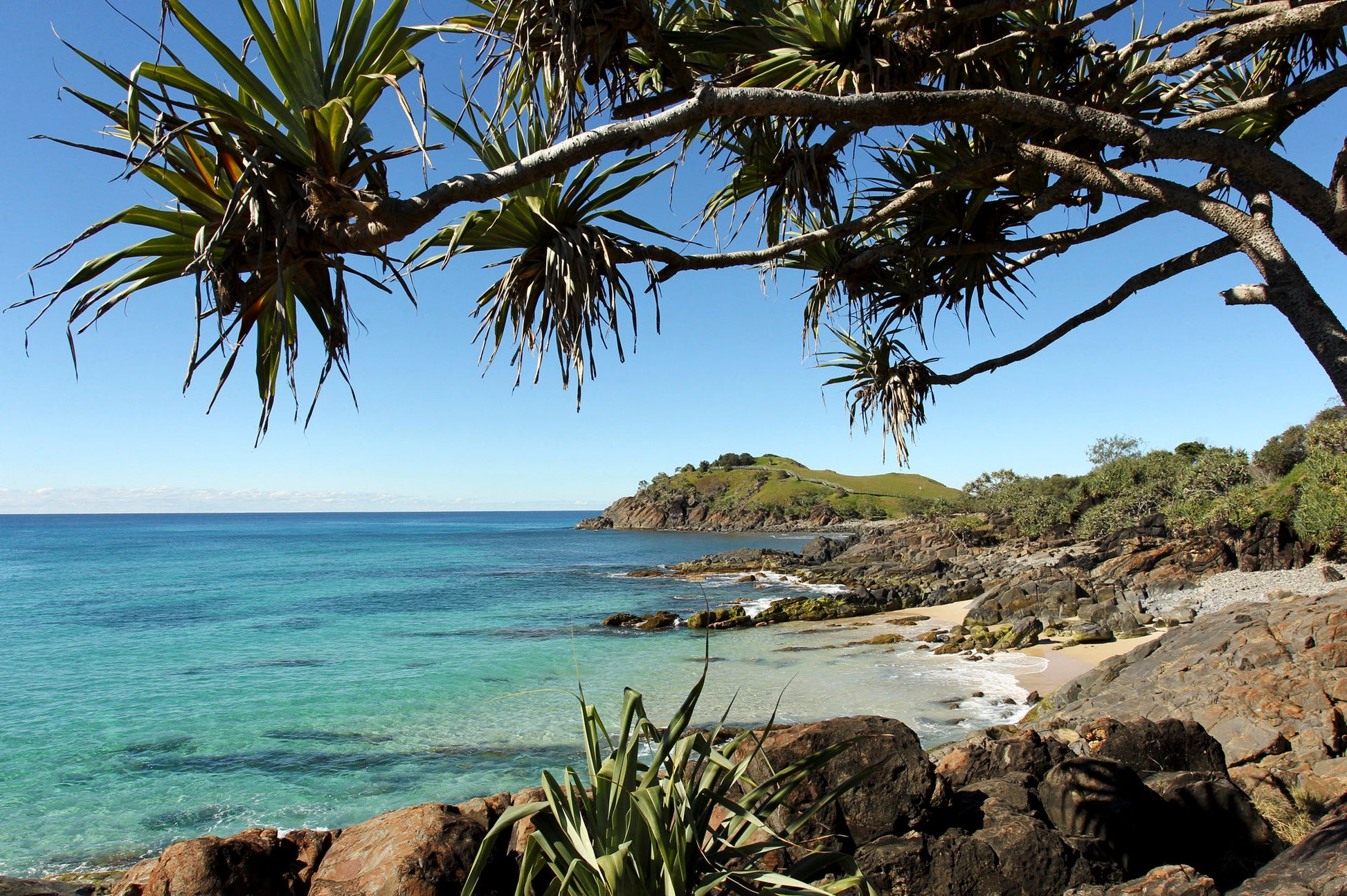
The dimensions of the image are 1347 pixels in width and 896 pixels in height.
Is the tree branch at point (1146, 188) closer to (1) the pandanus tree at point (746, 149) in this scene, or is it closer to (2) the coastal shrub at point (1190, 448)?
(1) the pandanus tree at point (746, 149)

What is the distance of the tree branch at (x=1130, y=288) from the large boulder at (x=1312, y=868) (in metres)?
2.86

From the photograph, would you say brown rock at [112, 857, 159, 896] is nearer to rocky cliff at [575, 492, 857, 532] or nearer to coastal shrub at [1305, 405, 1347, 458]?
coastal shrub at [1305, 405, 1347, 458]

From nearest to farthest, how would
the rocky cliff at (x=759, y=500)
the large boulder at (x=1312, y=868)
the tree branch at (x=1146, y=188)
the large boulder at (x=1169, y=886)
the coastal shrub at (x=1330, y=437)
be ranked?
1. the large boulder at (x=1312, y=868)
2. the large boulder at (x=1169, y=886)
3. the tree branch at (x=1146, y=188)
4. the coastal shrub at (x=1330, y=437)
5. the rocky cliff at (x=759, y=500)

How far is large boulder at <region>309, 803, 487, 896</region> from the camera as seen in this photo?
3.79 metres

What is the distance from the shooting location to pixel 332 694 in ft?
53.6

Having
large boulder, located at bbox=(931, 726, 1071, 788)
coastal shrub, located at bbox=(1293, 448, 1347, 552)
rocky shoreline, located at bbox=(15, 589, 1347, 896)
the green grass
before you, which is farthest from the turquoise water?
the green grass

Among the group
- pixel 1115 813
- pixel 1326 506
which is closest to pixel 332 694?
pixel 1115 813

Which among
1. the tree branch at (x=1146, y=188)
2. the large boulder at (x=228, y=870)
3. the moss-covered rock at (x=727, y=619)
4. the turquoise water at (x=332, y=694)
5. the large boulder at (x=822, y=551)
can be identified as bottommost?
the turquoise water at (x=332, y=694)

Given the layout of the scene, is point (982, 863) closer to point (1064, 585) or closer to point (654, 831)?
point (654, 831)

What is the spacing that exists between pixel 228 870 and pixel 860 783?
139 inches

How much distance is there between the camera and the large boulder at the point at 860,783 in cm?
437

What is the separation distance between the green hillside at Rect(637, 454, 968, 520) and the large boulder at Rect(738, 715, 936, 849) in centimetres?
7739

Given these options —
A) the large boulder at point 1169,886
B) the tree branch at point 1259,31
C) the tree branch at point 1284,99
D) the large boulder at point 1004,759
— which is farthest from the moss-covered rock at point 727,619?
the tree branch at point 1284,99

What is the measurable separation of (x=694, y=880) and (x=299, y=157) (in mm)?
2951
